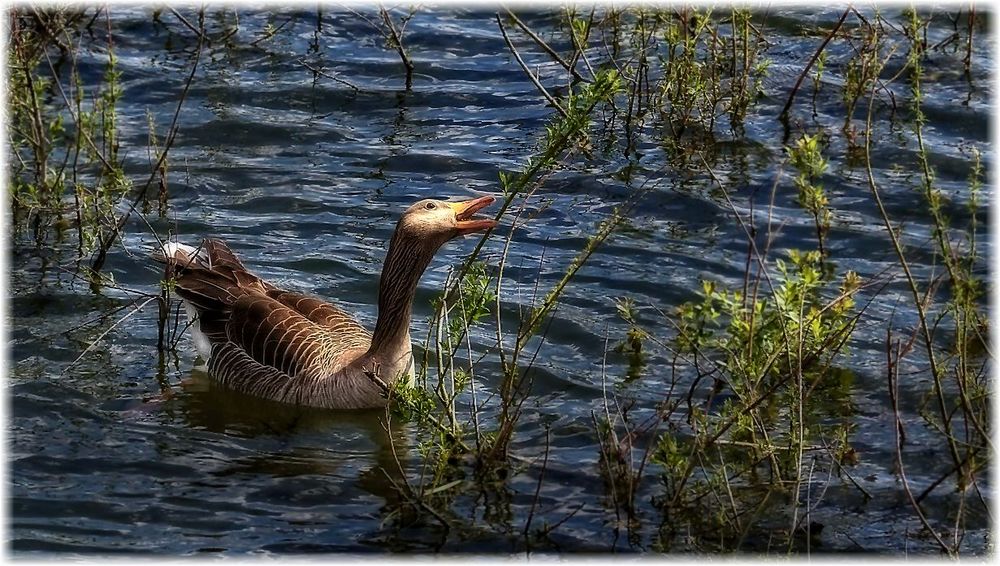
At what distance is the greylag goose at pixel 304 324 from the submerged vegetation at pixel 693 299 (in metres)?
0.29

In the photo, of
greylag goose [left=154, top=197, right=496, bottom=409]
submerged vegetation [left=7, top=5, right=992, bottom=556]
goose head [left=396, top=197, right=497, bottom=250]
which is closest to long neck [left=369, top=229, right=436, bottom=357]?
greylag goose [left=154, top=197, right=496, bottom=409]

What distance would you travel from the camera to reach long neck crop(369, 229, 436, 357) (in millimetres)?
8109

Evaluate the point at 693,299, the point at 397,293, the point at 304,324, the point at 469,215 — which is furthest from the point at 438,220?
the point at 693,299

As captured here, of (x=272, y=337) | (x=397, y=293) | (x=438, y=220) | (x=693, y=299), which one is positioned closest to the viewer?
(x=438, y=220)

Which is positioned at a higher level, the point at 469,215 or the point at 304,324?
the point at 469,215

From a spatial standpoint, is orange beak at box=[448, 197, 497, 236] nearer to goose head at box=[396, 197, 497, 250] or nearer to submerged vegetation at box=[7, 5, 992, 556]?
goose head at box=[396, 197, 497, 250]

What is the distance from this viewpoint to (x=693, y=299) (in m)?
9.48

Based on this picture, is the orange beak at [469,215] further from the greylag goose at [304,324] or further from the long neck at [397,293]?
the long neck at [397,293]

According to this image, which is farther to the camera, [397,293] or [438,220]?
[397,293]

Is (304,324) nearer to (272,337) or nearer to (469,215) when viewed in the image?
(272,337)

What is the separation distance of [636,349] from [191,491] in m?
2.90

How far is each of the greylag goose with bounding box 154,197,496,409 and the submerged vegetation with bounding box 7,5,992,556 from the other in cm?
29

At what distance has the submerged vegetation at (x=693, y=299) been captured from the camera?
264 inches

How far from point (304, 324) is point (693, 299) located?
2535 mm
